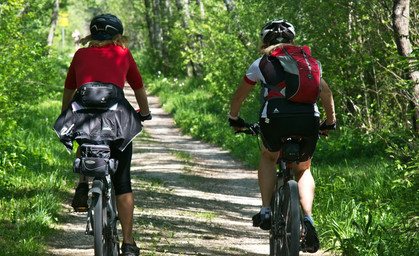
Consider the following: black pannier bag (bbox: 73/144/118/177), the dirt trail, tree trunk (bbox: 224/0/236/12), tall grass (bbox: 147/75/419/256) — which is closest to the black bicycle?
black pannier bag (bbox: 73/144/118/177)

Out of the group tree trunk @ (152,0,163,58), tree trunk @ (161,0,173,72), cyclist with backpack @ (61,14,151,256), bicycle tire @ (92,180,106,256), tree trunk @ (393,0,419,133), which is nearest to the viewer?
bicycle tire @ (92,180,106,256)

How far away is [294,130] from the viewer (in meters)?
4.30

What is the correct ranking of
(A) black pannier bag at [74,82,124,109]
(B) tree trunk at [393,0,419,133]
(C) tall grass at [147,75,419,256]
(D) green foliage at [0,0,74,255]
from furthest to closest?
1. (B) tree trunk at [393,0,419,133]
2. (D) green foliage at [0,0,74,255]
3. (C) tall grass at [147,75,419,256]
4. (A) black pannier bag at [74,82,124,109]

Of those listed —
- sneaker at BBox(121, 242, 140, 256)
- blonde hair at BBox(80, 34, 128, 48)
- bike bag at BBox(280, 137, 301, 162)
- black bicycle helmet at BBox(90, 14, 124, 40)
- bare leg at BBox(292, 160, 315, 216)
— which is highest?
black bicycle helmet at BBox(90, 14, 124, 40)

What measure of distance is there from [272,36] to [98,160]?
5.48ft

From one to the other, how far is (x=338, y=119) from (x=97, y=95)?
26.1 feet

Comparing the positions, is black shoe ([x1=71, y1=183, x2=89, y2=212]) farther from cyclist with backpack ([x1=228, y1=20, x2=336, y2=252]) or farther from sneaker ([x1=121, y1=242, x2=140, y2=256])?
cyclist with backpack ([x1=228, y1=20, x2=336, y2=252])

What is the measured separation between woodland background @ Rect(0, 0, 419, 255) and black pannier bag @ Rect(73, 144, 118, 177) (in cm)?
165

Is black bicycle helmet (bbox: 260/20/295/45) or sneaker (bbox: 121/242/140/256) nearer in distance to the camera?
sneaker (bbox: 121/242/140/256)

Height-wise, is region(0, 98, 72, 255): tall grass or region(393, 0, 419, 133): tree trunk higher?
region(393, 0, 419, 133): tree trunk

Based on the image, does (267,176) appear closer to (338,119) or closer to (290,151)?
(290,151)

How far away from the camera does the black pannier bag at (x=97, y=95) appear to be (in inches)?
159

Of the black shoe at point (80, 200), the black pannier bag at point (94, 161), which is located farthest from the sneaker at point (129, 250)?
the black pannier bag at point (94, 161)

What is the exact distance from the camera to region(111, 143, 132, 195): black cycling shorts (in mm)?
4281
